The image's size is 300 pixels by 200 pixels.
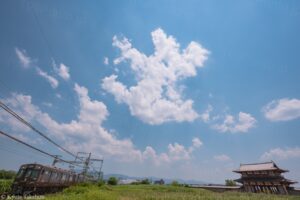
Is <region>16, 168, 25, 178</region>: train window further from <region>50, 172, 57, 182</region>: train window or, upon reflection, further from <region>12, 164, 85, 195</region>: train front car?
<region>50, 172, 57, 182</region>: train window

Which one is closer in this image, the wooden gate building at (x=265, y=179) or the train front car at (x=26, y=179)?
the train front car at (x=26, y=179)

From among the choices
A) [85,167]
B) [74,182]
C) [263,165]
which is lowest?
[74,182]

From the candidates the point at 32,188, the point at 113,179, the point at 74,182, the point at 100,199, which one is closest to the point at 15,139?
the point at 100,199

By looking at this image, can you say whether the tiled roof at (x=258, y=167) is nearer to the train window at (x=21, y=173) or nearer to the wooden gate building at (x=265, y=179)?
the wooden gate building at (x=265, y=179)

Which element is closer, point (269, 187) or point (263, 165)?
point (269, 187)

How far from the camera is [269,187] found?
32.4 metres

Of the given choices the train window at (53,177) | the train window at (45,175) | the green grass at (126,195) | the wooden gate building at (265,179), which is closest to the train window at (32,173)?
the train window at (45,175)

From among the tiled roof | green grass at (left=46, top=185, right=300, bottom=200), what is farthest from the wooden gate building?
green grass at (left=46, top=185, right=300, bottom=200)

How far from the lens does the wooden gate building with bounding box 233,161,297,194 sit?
31.8 m

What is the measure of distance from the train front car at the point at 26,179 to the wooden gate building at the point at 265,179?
36.3 metres

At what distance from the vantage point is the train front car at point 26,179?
15.3 metres

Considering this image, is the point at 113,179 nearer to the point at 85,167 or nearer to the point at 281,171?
the point at 85,167

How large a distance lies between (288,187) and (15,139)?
138 ft

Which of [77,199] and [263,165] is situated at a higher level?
[263,165]
